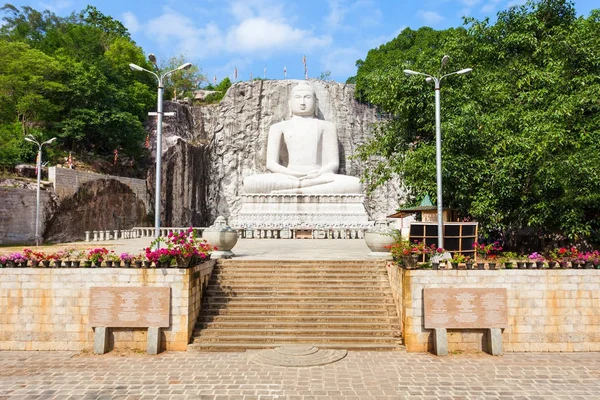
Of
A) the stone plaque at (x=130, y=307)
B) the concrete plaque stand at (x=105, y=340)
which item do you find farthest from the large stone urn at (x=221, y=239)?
the concrete plaque stand at (x=105, y=340)

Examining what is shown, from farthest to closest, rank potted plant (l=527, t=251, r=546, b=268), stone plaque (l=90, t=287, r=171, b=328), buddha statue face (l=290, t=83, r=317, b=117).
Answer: buddha statue face (l=290, t=83, r=317, b=117) < potted plant (l=527, t=251, r=546, b=268) < stone plaque (l=90, t=287, r=171, b=328)

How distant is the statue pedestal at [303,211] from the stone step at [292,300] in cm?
1025

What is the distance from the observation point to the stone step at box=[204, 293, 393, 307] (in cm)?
823

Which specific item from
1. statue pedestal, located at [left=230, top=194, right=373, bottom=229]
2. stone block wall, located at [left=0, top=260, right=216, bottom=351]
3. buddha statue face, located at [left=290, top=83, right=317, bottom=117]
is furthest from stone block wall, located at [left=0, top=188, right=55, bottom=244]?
buddha statue face, located at [left=290, top=83, right=317, bottom=117]

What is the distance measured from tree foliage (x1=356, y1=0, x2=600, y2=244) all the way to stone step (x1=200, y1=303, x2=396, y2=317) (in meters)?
4.52

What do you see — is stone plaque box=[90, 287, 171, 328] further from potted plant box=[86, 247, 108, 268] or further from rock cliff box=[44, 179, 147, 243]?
rock cliff box=[44, 179, 147, 243]

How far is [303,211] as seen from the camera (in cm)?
1952

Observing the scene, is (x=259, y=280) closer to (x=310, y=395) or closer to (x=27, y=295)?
(x=310, y=395)

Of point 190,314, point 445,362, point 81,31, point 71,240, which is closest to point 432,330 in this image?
point 445,362

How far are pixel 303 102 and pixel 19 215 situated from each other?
14.6 meters

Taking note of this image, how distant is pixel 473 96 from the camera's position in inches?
485

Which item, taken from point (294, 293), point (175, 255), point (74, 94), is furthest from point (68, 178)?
point (294, 293)

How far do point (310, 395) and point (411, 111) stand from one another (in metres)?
10.00

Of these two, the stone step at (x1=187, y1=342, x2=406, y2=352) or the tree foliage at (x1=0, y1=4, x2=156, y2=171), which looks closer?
the stone step at (x1=187, y1=342, x2=406, y2=352)
